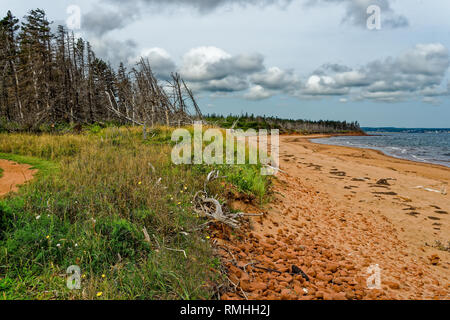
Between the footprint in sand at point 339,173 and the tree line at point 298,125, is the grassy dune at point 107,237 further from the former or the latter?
the tree line at point 298,125

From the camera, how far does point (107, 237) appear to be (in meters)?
3.17

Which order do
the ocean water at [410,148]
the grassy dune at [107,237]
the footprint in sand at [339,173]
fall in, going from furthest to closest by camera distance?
the ocean water at [410,148] → the footprint in sand at [339,173] → the grassy dune at [107,237]

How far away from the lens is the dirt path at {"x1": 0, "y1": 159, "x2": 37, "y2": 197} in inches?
189

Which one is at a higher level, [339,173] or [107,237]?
[107,237]

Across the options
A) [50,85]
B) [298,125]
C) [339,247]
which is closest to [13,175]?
[339,247]

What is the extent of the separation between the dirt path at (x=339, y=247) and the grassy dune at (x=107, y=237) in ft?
1.94

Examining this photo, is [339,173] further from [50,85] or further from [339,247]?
[50,85]

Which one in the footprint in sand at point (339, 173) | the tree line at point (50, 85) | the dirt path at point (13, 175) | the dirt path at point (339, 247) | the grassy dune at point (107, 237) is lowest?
the dirt path at point (339, 247)

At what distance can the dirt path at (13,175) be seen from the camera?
4.81 metres

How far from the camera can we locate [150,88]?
58.1ft

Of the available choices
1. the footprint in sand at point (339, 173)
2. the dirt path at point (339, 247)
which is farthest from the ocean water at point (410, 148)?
the dirt path at point (339, 247)

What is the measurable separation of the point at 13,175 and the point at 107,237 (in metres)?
4.13

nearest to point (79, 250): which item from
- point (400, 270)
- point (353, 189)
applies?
point (400, 270)
